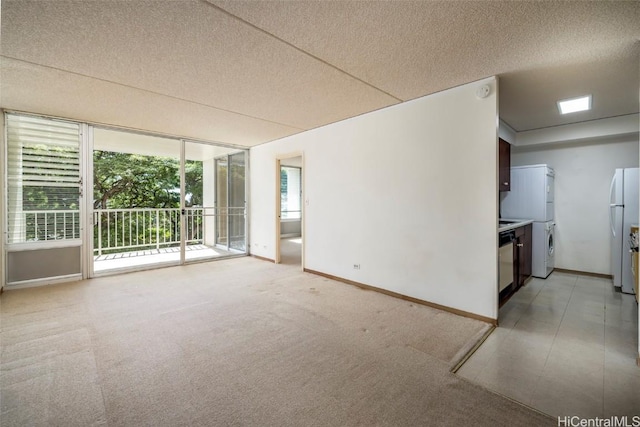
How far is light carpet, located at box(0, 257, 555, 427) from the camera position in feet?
4.94

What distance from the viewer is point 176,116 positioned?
377 centimetres

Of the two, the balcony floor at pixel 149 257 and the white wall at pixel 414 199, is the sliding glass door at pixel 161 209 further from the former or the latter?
the white wall at pixel 414 199

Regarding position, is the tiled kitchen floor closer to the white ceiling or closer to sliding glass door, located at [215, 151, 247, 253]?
the white ceiling

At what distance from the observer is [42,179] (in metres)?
3.79

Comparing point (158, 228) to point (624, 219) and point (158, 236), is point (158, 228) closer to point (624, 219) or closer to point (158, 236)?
point (158, 236)

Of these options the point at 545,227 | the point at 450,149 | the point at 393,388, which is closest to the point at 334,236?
the point at 450,149

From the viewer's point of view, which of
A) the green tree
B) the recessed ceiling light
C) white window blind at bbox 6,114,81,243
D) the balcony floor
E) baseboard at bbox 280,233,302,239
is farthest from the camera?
baseboard at bbox 280,233,302,239

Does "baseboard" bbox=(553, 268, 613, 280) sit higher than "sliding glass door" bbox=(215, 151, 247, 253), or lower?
lower

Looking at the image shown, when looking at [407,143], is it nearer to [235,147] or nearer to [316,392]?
[316,392]

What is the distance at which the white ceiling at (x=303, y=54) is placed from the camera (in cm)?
Answer: 170

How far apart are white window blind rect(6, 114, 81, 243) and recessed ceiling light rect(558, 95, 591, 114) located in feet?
21.7

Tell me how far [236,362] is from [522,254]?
3.83m

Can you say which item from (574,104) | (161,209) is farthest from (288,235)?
(574,104)

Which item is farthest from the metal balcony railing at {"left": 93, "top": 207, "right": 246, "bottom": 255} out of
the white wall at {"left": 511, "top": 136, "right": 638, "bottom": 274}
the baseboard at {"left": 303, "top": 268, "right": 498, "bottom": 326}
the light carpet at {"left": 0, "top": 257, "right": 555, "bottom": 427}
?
the white wall at {"left": 511, "top": 136, "right": 638, "bottom": 274}
